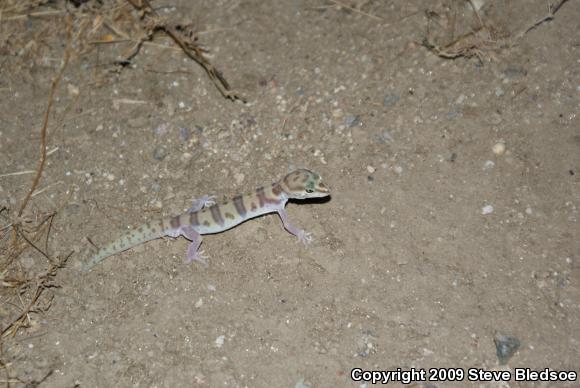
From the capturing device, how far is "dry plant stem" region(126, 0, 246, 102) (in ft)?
18.8

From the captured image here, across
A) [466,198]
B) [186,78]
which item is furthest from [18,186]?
[466,198]

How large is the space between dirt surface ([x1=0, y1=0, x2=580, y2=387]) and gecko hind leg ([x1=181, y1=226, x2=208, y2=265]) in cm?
11

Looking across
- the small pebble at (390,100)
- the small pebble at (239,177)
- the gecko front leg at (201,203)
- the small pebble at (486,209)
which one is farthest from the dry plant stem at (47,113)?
the small pebble at (486,209)

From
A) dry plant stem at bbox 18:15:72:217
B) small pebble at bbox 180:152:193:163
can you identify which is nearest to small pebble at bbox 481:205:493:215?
small pebble at bbox 180:152:193:163

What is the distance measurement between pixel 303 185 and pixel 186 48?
260cm

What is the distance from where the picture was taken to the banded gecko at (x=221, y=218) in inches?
188

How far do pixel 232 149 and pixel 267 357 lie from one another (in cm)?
228

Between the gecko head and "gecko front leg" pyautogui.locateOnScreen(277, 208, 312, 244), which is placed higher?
the gecko head

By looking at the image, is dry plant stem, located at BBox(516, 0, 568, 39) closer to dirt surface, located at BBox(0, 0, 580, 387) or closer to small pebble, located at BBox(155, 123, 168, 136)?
dirt surface, located at BBox(0, 0, 580, 387)

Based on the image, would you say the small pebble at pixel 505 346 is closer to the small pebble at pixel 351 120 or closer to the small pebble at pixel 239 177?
the small pebble at pixel 351 120

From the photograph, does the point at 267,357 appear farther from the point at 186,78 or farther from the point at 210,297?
the point at 186,78

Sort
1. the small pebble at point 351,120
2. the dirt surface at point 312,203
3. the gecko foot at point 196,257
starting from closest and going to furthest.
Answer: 1. the dirt surface at point 312,203
2. the gecko foot at point 196,257
3. the small pebble at point 351,120

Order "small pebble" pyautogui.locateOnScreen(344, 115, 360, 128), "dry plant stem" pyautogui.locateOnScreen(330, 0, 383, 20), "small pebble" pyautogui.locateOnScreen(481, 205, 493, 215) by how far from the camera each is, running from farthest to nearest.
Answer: "dry plant stem" pyautogui.locateOnScreen(330, 0, 383, 20), "small pebble" pyautogui.locateOnScreen(344, 115, 360, 128), "small pebble" pyautogui.locateOnScreen(481, 205, 493, 215)

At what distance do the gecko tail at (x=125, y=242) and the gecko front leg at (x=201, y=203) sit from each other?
383 mm
